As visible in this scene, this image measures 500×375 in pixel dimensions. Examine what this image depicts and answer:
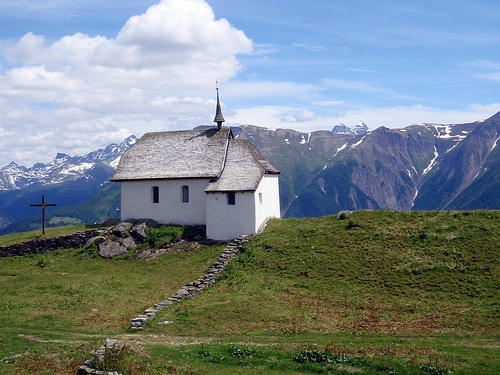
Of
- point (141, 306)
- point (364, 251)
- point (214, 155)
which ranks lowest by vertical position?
point (141, 306)

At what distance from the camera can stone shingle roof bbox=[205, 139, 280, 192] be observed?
171 feet

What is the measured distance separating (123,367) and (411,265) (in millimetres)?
24310

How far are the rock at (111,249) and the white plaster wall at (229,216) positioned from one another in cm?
842

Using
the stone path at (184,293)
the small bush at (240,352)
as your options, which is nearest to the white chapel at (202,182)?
the stone path at (184,293)

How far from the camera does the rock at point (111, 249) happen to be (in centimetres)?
5125

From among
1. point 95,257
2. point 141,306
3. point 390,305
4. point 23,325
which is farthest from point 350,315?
point 95,257

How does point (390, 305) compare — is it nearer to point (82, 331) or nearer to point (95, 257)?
point (82, 331)

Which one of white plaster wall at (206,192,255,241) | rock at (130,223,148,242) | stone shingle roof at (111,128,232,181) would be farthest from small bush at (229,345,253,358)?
stone shingle roof at (111,128,232,181)

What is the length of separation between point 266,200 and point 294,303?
788 inches

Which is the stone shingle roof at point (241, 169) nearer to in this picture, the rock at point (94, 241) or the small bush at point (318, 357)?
the rock at point (94, 241)

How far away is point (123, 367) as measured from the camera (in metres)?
22.9

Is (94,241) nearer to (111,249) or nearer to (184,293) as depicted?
(111,249)

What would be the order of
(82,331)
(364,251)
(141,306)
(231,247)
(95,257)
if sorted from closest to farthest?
(82,331) → (141,306) → (364,251) → (231,247) → (95,257)

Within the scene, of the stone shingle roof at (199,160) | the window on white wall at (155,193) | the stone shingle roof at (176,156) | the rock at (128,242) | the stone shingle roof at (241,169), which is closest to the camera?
the stone shingle roof at (241,169)
